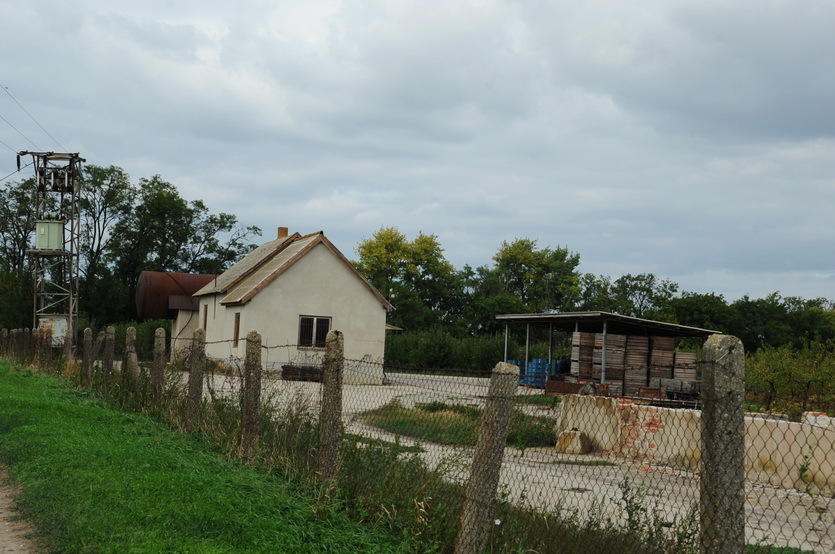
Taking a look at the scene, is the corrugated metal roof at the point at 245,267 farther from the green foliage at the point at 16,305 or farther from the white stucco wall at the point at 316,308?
the green foliage at the point at 16,305

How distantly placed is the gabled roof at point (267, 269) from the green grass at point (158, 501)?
21281mm

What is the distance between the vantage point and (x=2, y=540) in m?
6.36

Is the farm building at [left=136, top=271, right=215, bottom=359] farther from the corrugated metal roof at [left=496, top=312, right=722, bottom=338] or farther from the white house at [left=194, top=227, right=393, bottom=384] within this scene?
the corrugated metal roof at [left=496, top=312, right=722, bottom=338]

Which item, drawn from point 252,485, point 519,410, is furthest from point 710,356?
point 252,485

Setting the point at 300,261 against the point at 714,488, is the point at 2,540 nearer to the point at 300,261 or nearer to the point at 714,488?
the point at 714,488

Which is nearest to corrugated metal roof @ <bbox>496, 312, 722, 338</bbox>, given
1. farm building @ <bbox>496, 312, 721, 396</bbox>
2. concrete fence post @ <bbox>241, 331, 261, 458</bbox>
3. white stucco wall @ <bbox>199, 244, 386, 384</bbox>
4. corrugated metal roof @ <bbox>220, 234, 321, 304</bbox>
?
farm building @ <bbox>496, 312, 721, 396</bbox>

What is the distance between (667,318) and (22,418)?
52.4m

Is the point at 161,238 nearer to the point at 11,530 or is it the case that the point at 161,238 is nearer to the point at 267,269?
the point at 267,269

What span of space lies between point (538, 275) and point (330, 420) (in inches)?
2700

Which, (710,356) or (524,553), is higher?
(710,356)

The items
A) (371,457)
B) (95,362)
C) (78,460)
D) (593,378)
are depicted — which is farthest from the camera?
(593,378)

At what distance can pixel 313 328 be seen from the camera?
32.7 meters

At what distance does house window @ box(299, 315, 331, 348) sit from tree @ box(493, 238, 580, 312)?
134 ft

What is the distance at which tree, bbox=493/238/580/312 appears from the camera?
72.8 metres
